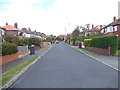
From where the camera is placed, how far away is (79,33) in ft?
157

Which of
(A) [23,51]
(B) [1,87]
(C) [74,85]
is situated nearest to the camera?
(B) [1,87]

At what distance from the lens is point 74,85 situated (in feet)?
18.7

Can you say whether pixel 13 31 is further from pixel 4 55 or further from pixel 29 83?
pixel 29 83

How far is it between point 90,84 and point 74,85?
71 centimetres

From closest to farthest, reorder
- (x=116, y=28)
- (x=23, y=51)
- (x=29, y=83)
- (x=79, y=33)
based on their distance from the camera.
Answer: (x=29, y=83), (x=23, y=51), (x=116, y=28), (x=79, y=33)

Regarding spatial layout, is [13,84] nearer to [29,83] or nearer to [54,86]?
[29,83]

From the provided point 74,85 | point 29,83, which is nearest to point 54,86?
point 74,85

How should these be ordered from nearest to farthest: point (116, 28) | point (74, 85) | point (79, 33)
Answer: point (74, 85) < point (116, 28) < point (79, 33)

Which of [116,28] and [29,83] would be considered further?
[116,28]

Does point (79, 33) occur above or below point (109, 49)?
above

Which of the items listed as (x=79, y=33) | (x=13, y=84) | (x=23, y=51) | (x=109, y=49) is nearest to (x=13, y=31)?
(x=79, y=33)

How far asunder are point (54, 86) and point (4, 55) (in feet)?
23.5

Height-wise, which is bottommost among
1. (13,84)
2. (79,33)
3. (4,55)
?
(13,84)

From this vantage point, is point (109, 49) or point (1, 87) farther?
point (109, 49)
